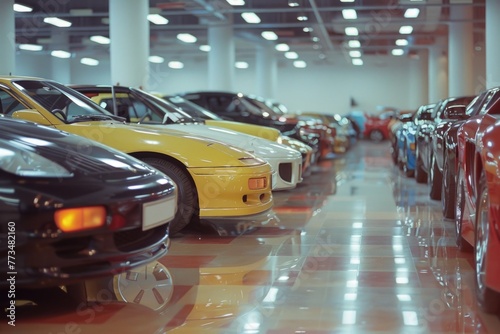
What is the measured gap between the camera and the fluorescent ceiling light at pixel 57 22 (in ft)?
74.6

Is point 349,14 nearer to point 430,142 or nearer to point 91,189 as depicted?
point 430,142

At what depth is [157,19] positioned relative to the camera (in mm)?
23344

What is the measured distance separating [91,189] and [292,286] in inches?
66.0

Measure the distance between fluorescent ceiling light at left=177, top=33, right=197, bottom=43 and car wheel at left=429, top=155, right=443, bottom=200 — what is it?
758 inches

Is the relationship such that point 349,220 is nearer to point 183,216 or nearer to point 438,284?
point 183,216

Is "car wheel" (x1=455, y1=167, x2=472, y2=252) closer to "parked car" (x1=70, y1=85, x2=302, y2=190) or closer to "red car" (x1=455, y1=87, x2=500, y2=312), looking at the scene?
"red car" (x1=455, y1=87, x2=500, y2=312)

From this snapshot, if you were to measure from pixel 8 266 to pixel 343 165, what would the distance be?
50.1 feet

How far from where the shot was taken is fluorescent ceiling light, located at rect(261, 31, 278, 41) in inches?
1086

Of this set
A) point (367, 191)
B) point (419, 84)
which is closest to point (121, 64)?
point (367, 191)

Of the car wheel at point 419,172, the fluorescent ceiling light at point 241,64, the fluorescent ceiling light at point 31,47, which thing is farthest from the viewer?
the fluorescent ceiling light at point 241,64

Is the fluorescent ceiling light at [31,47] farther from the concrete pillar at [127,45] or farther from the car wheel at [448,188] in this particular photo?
the car wheel at [448,188]

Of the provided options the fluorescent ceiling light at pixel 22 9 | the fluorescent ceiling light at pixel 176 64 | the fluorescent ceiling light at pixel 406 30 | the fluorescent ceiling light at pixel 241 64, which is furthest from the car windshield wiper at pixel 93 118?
the fluorescent ceiling light at pixel 241 64

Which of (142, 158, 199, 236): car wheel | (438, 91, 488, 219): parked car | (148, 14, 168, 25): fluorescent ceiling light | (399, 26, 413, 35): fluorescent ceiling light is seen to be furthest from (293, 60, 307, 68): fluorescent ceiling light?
(142, 158, 199, 236): car wheel

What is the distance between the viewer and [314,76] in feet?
142
